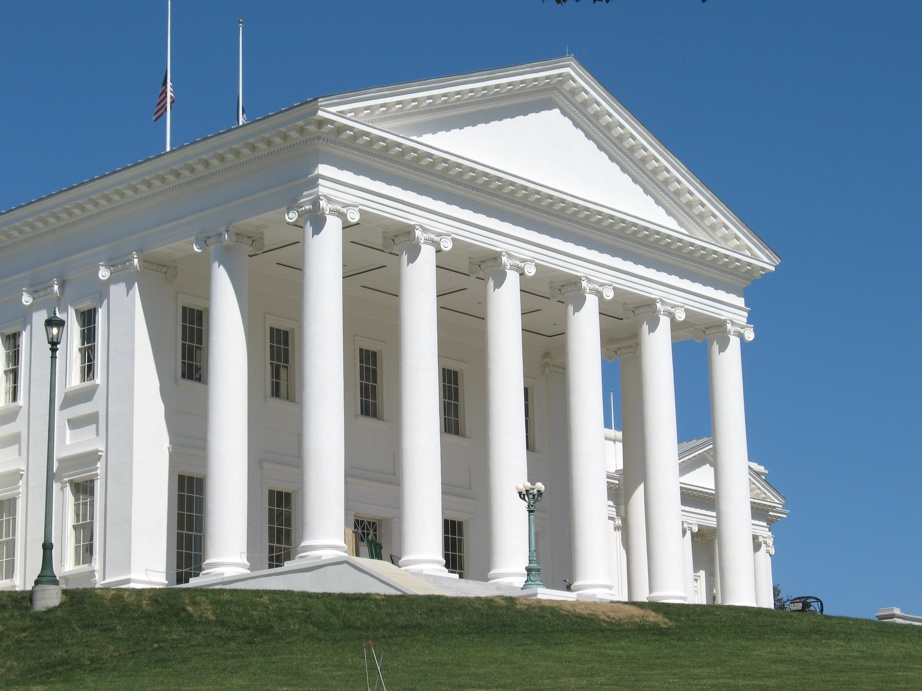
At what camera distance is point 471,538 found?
163 ft

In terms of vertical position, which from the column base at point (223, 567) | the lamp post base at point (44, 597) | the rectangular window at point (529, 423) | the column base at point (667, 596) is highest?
the rectangular window at point (529, 423)

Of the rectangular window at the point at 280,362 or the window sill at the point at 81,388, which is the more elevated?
the rectangular window at the point at 280,362

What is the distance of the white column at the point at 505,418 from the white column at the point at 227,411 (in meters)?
5.92

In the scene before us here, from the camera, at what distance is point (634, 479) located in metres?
50.2

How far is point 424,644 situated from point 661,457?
18.4 m

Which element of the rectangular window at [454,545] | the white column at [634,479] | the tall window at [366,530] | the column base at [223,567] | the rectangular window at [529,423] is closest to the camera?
the column base at [223,567]

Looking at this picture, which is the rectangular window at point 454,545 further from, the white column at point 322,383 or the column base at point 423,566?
the white column at point 322,383

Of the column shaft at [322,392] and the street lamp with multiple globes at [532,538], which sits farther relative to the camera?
the street lamp with multiple globes at [532,538]

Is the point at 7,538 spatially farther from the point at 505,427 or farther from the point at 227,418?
the point at 505,427

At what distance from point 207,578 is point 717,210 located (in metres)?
18.9

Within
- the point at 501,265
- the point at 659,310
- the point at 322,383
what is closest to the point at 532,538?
the point at 322,383

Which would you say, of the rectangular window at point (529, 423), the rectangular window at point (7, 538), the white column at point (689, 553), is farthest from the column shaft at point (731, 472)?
the rectangular window at point (7, 538)

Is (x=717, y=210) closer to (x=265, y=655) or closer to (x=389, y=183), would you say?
(x=389, y=183)

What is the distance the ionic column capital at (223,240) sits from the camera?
3966cm
